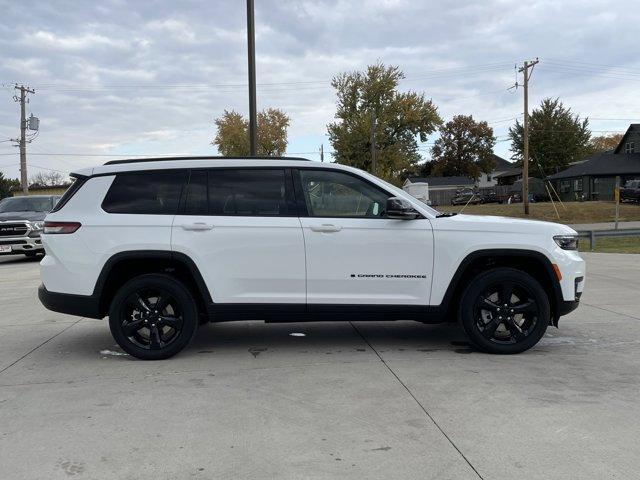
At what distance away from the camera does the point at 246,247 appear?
17.0ft

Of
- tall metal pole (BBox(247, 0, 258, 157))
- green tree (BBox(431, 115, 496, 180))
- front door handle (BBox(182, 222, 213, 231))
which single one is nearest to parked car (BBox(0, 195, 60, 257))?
tall metal pole (BBox(247, 0, 258, 157))

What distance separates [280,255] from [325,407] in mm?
1604

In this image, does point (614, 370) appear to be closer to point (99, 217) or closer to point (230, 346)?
point (230, 346)

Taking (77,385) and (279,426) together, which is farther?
(77,385)

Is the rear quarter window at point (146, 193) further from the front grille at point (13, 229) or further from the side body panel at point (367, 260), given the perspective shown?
the front grille at point (13, 229)

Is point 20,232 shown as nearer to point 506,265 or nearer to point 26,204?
point 26,204

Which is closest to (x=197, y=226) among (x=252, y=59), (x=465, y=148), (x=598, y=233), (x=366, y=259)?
(x=366, y=259)

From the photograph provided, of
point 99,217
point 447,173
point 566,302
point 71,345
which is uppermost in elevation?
point 447,173

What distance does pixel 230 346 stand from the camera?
5.96m

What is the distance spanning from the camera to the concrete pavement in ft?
10.6

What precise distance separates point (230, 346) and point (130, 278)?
4.22 ft

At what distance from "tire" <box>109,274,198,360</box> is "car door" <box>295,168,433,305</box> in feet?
3.95

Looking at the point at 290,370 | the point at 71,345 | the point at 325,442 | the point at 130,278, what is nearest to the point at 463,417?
the point at 325,442

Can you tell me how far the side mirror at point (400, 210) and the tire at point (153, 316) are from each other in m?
2.06
